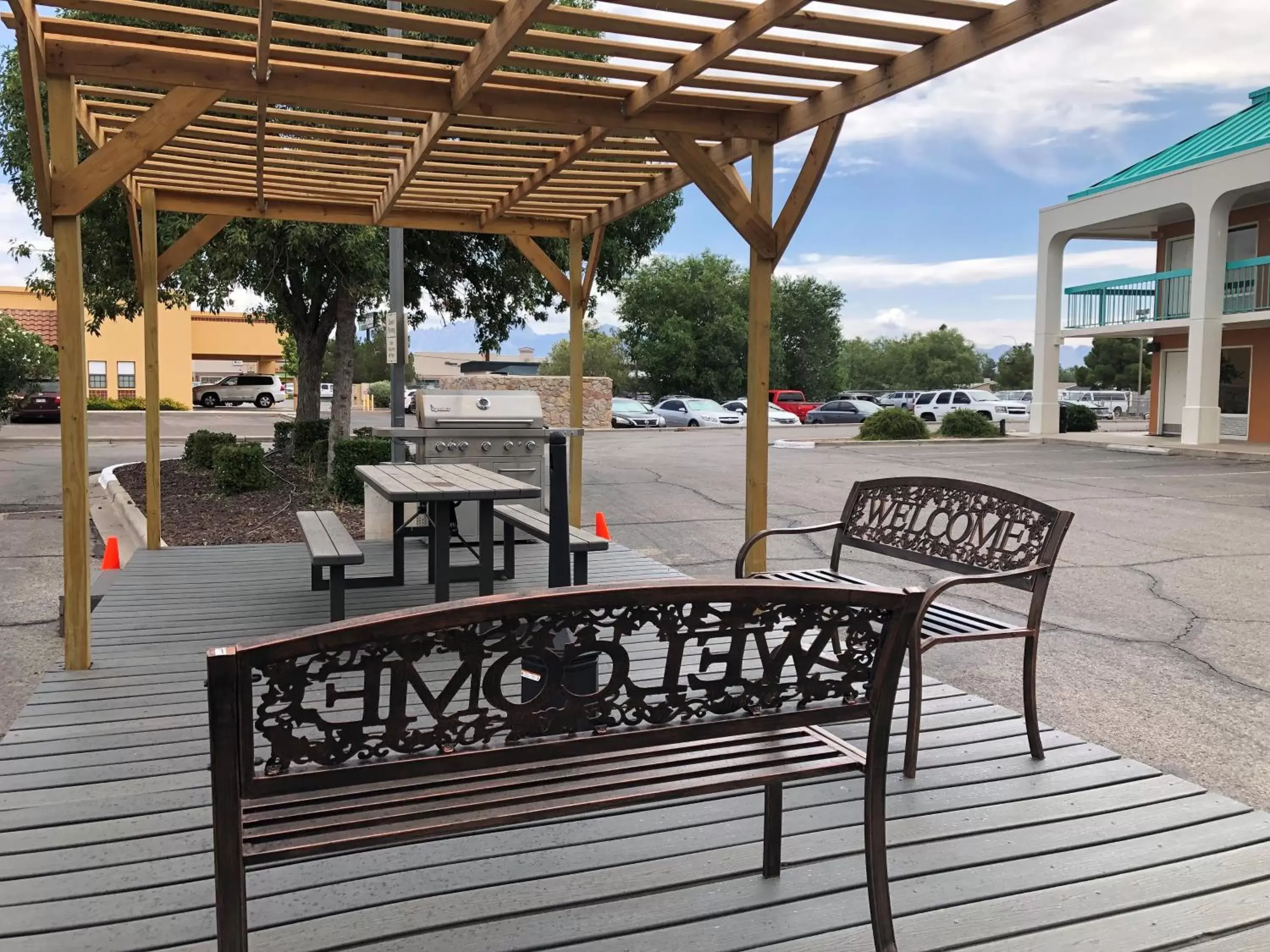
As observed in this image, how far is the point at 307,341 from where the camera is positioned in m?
14.2

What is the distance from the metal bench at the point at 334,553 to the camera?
4.94 meters

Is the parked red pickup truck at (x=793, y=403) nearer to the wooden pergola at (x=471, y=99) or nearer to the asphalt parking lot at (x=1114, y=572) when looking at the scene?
the asphalt parking lot at (x=1114, y=572)

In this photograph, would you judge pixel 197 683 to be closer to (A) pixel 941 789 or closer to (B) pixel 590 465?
(A) pixel 941 789

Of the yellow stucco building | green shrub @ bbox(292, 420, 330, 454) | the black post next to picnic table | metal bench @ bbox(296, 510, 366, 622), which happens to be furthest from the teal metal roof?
the yellow stucco building

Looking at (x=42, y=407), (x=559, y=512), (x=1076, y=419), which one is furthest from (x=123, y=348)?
(x=559, y=512)

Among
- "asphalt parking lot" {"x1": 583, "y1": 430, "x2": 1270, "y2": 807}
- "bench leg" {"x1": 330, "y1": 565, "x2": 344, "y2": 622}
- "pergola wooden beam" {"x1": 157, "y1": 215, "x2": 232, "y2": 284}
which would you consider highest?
"pergola wooden beam" {"x1": 157, "y1": 215, "x2": 232, "y2": 284}

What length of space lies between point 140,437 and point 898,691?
26.6 m

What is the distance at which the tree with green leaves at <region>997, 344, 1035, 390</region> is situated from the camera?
6688cm

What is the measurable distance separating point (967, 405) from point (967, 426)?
10.8 metres

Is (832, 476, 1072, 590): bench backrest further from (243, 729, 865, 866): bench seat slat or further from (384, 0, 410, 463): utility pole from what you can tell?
(384, 0, 410, 463): utility pole

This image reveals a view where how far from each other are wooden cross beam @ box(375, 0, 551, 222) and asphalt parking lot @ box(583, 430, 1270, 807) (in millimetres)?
3704

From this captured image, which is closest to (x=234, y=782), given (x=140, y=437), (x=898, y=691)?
(x=898, y=691)

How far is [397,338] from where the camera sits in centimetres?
1006

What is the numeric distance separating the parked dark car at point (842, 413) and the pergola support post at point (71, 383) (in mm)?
35394
